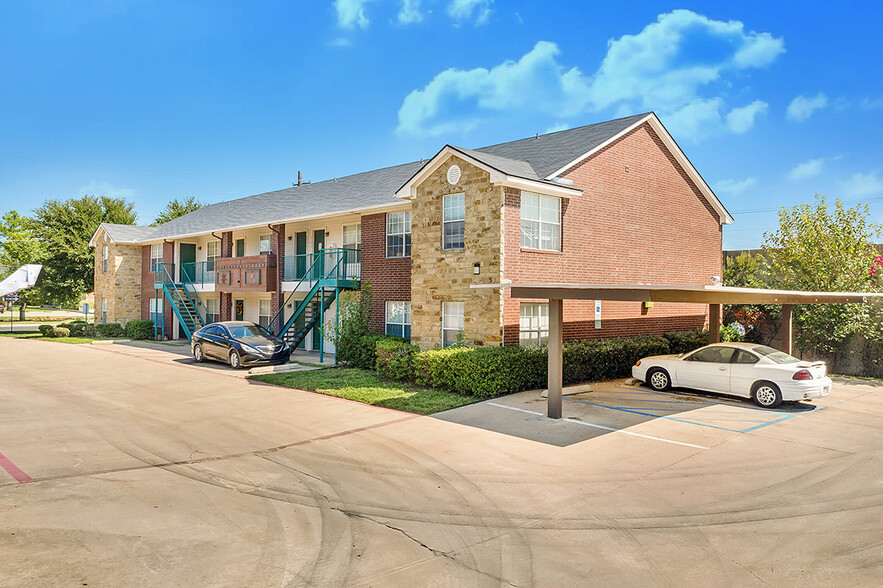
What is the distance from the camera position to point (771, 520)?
676cm

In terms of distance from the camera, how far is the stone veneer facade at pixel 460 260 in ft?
51.6

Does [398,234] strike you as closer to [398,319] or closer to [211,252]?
[398,319]

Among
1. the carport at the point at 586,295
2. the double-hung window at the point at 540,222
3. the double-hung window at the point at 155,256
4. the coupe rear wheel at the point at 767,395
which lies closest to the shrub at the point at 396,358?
the double-hung window at the point at 540,222

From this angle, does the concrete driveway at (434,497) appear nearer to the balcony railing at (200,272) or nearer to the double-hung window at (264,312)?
the double-hung window at (264,312)

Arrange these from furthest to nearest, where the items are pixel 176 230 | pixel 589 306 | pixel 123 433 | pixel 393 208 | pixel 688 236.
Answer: pixel 176 230, pixel 688 236, pixel 393 208, pixel 589 306, pixel 123 433

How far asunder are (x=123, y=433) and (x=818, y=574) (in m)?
11.1

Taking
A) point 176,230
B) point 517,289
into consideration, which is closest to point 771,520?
point 517,289

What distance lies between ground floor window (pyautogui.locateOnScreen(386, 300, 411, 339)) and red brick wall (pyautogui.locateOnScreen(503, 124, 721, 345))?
208 inches

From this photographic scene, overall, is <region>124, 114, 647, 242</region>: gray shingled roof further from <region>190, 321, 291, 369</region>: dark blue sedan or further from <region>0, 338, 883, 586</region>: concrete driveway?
<region>0, 338, 883, 586</region>: concrete driveway

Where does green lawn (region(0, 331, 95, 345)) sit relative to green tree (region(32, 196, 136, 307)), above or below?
below

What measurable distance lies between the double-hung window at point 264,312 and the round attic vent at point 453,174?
14.1m

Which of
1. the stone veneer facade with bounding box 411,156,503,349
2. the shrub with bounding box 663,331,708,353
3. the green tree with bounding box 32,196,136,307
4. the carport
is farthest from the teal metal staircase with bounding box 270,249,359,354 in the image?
the green tree with bounding box 32,196,136,307

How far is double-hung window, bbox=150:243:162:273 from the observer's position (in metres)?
34.3

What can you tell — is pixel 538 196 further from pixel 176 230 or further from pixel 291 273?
pixel 176 230
